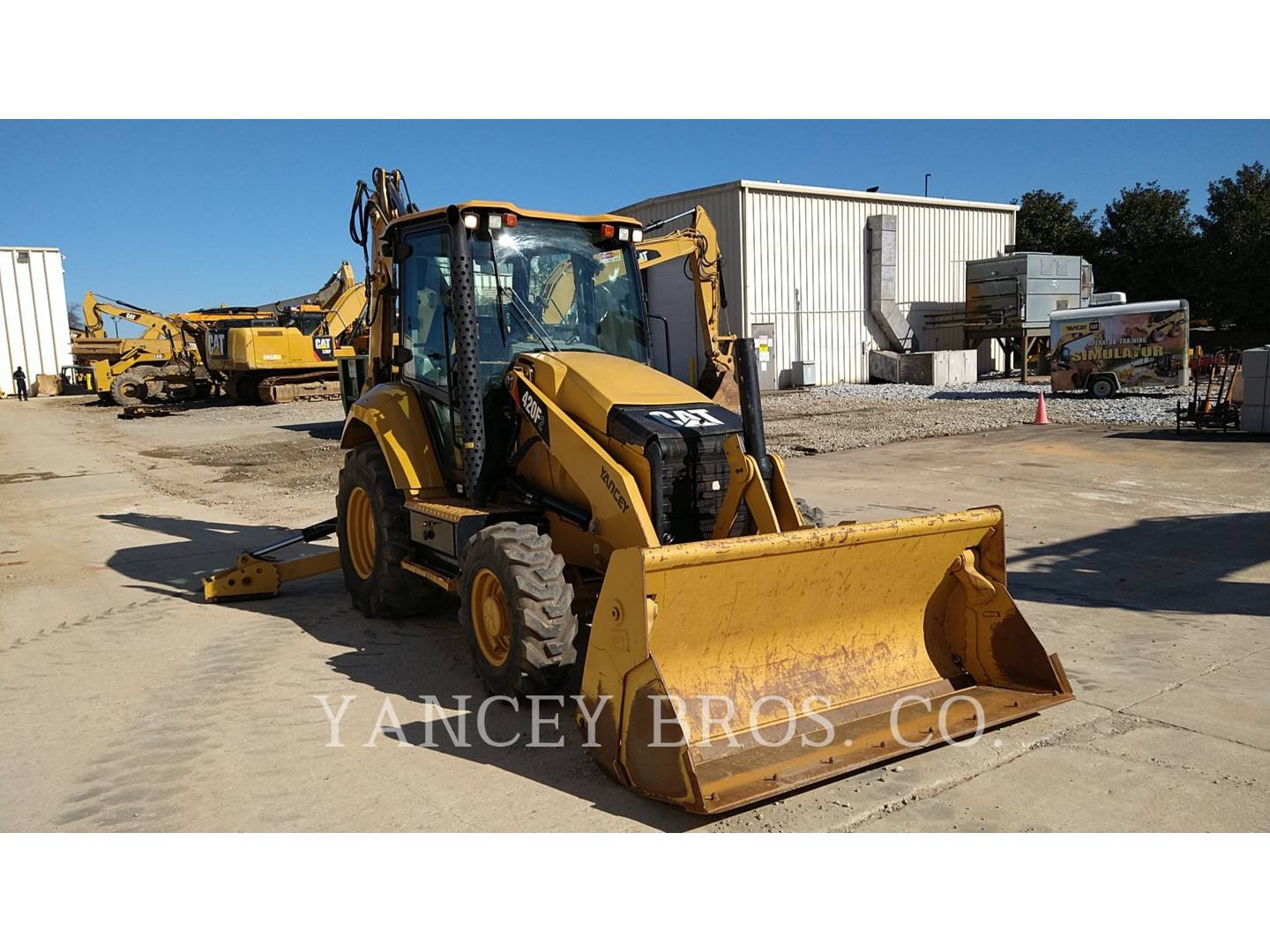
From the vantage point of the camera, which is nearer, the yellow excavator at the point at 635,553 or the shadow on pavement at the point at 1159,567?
the yellow excavator at the point at 635,553

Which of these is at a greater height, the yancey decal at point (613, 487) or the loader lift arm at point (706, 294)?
the loader lift arm at point (706, 294)

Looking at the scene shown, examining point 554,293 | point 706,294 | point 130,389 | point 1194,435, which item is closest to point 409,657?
point 554,293

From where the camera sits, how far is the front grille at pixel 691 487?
4.93 m

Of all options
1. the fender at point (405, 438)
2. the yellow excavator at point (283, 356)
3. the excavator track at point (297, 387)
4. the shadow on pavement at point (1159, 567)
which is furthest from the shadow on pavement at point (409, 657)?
the excavator track at point (297, 387)

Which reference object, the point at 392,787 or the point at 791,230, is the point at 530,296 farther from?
the point at 791,230

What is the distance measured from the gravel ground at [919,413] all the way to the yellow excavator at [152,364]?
20.5m

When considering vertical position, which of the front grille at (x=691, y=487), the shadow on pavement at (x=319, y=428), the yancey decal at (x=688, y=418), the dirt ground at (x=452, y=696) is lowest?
the dirt ground at (x=452, y=696)

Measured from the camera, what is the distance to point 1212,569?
7742mm

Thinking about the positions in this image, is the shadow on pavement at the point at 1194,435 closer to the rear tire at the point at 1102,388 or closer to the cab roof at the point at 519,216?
the rear tire at the point at 1102,388

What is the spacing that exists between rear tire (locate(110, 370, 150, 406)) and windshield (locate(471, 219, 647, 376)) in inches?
1238

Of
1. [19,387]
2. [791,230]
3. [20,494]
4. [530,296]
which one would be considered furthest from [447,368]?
[19,387]

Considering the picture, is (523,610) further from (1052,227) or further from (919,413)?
(1052,227)

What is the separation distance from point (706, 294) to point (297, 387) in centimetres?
2502

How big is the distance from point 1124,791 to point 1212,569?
471 centimetres
